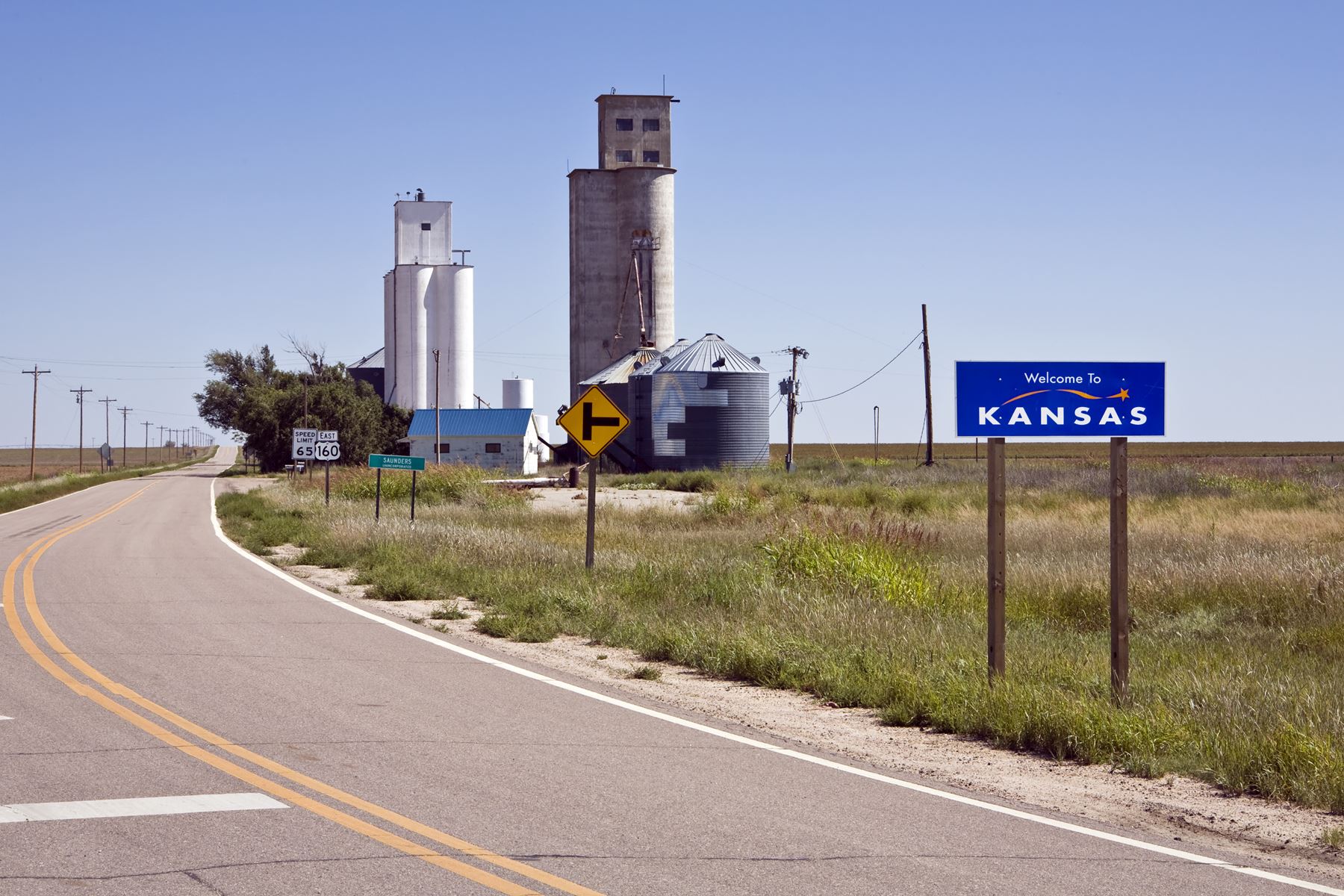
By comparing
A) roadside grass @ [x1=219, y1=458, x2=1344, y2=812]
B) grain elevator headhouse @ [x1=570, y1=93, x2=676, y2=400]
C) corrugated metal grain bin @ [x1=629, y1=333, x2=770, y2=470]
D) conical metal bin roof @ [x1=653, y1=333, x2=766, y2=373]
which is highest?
grain elevator headhouse @ [x1=570, y1=93, x2=676, y2=400]

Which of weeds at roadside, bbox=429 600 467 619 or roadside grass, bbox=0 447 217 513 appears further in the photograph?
roadside grass, bbox=0 447 217 513

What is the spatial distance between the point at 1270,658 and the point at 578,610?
7.20m

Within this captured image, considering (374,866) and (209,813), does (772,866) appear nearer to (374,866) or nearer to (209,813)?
(374,866)

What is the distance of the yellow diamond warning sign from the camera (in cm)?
1694

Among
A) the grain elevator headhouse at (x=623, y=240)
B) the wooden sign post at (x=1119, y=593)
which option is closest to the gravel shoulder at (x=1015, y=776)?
the wooden sign post at (x=1119, y=593)

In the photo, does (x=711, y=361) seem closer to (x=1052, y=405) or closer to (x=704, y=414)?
(x=704, y=414)

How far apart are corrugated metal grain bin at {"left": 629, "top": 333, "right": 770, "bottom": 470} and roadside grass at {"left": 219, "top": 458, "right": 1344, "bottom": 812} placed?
36.0 meters

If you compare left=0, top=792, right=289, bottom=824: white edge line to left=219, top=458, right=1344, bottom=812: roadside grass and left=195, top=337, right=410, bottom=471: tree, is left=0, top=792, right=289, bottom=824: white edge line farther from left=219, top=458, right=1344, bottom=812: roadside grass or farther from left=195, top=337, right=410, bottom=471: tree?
left=195, top=337, right=410, bottom=471: tree

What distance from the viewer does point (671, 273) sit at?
8650 centimetres

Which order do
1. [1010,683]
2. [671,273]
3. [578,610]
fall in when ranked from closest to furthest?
[1010,683] → [578,610] → [671,273]

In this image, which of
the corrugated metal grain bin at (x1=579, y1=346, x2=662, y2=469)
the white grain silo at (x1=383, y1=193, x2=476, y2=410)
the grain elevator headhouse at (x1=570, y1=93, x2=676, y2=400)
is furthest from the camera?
the white grain silo at (x1=383, y1=193, x2=476, y2=410)

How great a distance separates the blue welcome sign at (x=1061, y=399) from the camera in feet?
31.1

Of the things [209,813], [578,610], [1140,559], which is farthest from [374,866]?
[1140,559]

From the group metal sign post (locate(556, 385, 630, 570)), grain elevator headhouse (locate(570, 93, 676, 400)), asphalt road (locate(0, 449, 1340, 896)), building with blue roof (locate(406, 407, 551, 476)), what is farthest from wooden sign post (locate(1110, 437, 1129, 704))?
grain elevator headhouse (locate(570, 93, 676, 400))
